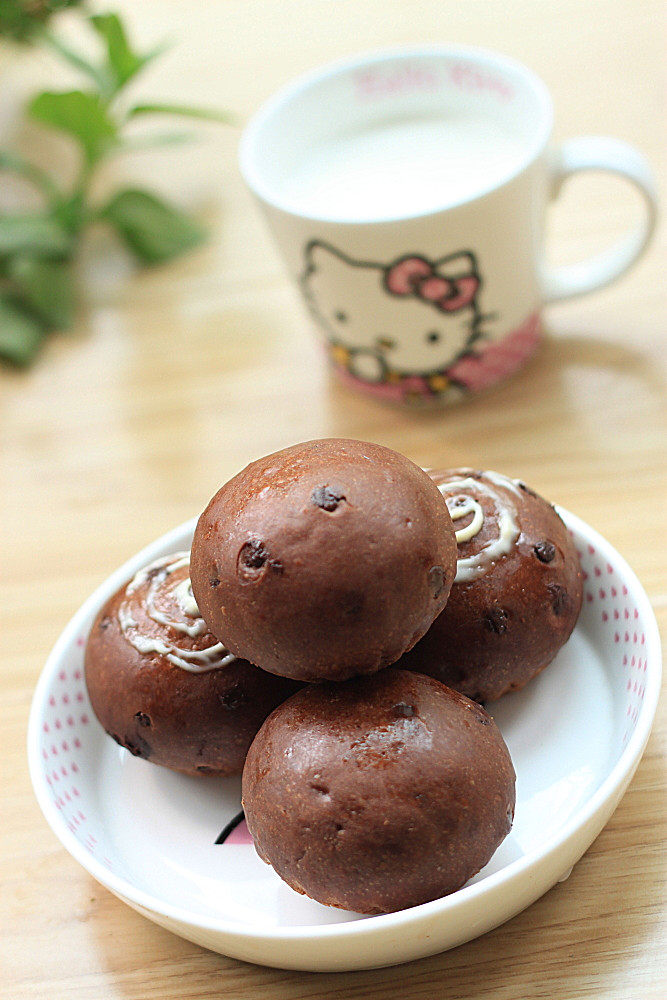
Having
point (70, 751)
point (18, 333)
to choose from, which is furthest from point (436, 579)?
point (18, 333)

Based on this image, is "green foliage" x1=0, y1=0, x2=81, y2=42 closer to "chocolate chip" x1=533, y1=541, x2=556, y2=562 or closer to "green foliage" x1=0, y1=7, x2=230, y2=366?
"green foliage" x1=0, y1=7, x2=230, y2=366

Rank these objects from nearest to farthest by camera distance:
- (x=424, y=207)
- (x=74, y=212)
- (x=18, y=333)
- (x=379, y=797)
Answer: (x=379, y=797) < (x=424, y=207) < (x=18, y=333) < (x=74, y=212)

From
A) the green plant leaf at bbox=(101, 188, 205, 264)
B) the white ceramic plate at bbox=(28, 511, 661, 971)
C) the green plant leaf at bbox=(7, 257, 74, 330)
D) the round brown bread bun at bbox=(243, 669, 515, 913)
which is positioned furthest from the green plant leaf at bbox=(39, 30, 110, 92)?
the round brown bread bun at bbox=(243, 669, 515, 913)

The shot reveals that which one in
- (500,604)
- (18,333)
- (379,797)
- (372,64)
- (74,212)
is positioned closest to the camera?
(379,797)

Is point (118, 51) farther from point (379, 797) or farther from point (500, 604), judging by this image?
point (379, 797)

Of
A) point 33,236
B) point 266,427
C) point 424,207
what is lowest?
point 266,427

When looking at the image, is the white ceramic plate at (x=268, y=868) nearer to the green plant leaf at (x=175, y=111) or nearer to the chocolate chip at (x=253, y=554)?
the chocolate chip at (x=253, y=554)
